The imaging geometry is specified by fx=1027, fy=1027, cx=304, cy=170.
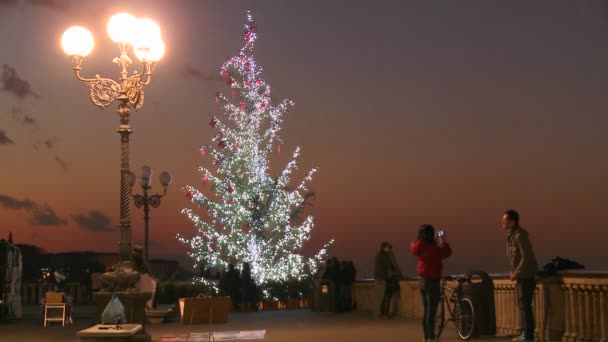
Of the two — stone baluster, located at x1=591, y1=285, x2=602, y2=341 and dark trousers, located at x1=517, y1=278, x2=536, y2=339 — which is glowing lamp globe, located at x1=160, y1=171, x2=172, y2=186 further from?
stone baluster, located at x1=591, y1=285, x2=602, y2=341

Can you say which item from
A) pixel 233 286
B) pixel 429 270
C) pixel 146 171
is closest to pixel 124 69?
pixel 429 270

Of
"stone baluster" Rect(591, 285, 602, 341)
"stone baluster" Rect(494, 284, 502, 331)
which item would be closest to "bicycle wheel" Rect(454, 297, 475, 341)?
"stone baluster" Rect(494, 284, 502, 331)

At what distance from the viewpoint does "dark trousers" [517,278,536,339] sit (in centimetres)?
1499

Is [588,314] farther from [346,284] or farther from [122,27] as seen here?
[346,284]

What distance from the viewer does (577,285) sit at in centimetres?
1469

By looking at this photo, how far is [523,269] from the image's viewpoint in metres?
15.0

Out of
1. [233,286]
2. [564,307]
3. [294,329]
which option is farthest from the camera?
[233,286]

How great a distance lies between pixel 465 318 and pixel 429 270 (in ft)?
4.48

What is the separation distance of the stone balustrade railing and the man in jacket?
1.62 feet

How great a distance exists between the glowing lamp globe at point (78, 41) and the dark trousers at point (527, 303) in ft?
28.0

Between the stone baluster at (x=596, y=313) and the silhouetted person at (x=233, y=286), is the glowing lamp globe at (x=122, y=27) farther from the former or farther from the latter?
the silhouetted person at (x=233, y=286)

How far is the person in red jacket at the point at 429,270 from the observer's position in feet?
51.8

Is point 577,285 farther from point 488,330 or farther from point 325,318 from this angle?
point 325,318

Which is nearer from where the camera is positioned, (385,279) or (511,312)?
(511,312)
